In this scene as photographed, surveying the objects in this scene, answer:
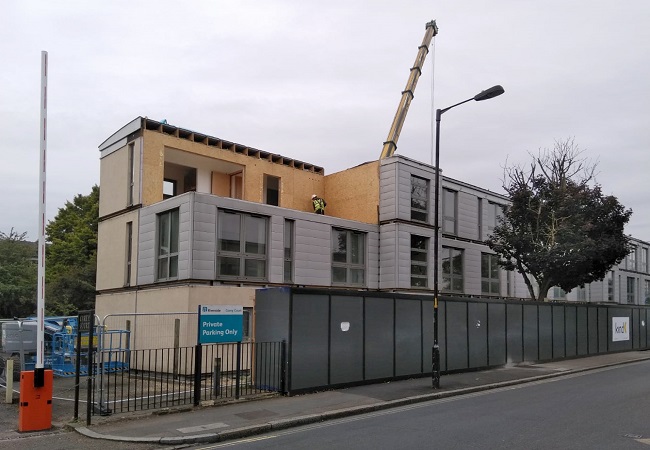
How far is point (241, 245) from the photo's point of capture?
69.1 ft

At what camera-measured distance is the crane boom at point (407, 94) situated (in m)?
33.7

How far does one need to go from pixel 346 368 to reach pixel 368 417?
3.55 m

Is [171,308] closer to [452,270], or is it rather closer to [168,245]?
[168,245]

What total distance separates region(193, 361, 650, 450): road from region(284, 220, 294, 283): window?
31.5 feet

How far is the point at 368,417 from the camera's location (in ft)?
39.5

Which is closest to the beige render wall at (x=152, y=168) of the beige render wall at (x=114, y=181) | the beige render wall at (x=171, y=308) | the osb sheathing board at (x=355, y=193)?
the beige render wall at (x=114, y=181)

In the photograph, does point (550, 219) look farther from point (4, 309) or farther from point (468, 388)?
point (4, 309)

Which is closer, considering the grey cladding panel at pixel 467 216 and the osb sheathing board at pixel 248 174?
the osb sheathing board at pixel 248 174

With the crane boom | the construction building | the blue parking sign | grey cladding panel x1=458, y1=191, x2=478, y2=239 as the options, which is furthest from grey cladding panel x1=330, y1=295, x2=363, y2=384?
the crane boom

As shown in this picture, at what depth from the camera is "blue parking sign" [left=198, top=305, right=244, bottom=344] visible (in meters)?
13.2

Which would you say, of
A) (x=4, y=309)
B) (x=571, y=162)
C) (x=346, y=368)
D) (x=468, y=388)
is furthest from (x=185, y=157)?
(x=4, y=309)

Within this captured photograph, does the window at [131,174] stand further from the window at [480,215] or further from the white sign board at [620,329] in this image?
the white sign board at [620,329]

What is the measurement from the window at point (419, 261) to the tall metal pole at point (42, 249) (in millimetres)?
18638

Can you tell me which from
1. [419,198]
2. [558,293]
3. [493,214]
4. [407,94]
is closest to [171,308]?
[419,198]
